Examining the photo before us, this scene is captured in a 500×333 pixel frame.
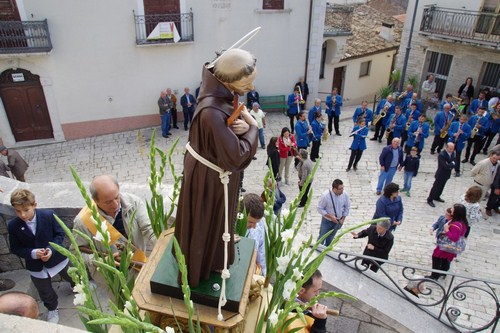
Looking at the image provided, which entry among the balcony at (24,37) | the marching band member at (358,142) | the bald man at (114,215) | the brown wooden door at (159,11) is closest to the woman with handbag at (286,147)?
the marching band member at (358,142)

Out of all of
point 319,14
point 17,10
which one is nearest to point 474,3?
point 319,14

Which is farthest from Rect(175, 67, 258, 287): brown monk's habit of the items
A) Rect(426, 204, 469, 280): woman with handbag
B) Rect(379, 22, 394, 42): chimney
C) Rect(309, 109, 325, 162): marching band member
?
Rect(379, 22, 394, 42): chimney

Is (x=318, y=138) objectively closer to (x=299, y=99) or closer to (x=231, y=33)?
(x=299, y=99)

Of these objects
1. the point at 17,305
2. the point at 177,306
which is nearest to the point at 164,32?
the point at 17,305

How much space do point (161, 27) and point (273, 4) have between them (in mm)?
4201

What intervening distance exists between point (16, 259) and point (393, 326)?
437cm

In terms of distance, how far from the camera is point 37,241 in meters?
4.25

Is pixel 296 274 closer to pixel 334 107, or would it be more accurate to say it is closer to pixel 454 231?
pixel 454 231

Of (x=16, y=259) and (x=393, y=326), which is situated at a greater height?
(x=16, y=259)

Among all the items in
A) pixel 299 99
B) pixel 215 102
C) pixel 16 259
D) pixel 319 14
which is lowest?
pixel 299 99

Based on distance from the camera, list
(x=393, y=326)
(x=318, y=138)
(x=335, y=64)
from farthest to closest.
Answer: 1. (x=335, y=64)
2. (x=318, y=138)
3. (x=393, y=326)

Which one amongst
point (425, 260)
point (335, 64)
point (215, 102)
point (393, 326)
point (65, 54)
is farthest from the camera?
point (335, 64)

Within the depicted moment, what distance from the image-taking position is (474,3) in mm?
15602

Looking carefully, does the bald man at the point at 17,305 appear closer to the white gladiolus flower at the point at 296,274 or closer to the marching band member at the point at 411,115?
the white gladiolus flower at the point at 296,274
